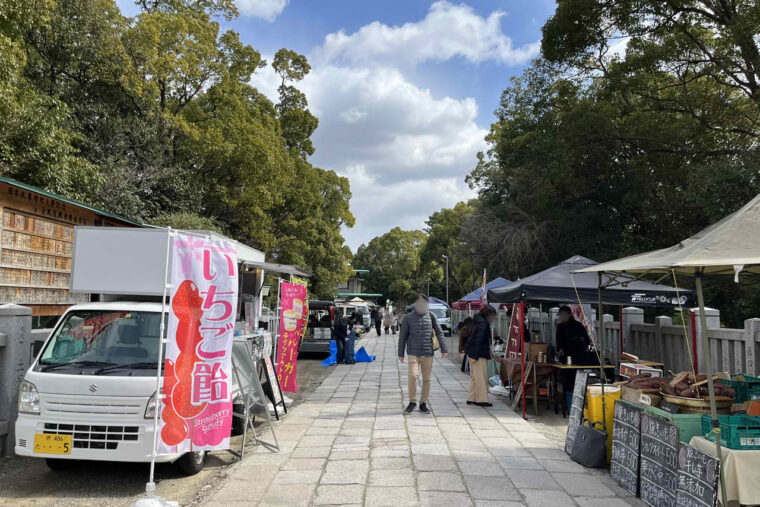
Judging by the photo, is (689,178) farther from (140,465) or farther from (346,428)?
(140,465)

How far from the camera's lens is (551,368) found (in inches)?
378

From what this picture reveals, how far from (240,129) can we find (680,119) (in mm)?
15080

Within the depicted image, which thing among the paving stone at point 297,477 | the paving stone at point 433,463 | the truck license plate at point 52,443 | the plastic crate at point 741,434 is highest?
the plastic crate at point 741,434

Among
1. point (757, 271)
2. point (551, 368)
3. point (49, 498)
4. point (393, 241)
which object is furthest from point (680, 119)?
point (393, 241)

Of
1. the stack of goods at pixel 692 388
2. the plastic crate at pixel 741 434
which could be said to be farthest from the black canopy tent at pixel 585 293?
the plastic crate at pixel 741 434

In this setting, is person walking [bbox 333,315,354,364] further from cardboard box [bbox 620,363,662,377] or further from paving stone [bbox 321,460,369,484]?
cardboard box [bbox 620,363,662,377]

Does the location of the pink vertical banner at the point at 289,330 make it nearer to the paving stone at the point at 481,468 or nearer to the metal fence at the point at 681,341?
the paving stone at the point at 481,468

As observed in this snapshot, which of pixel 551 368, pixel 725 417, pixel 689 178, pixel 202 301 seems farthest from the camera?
pixel 689 178

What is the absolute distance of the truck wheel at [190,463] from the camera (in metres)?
5.62

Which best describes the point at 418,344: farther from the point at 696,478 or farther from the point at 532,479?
the point at 696,478

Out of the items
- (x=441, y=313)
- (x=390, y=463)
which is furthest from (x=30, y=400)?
(x=441, y=313)

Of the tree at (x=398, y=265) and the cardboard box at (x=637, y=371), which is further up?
the tree at (x=398, y=265)

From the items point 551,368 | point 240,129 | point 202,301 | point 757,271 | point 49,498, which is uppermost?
point 240,129

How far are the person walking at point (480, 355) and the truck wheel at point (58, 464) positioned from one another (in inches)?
240
